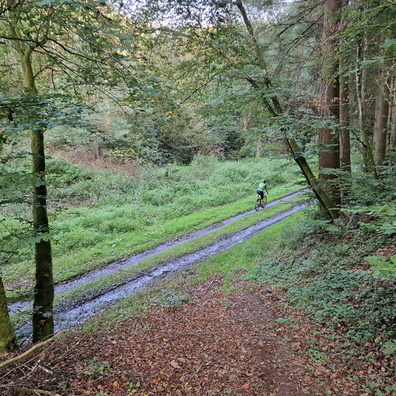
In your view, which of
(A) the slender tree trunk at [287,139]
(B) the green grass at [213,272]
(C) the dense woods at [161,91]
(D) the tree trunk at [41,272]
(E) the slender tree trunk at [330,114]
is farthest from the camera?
(A) the slender tree trunk at [287,139]

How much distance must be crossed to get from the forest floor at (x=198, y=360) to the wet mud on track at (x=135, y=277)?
1.92m

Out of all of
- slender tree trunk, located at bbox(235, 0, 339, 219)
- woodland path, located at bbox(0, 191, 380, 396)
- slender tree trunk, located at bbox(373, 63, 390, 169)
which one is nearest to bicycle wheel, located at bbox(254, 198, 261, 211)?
slender tree trunk, located at bbox(373, 63, 390, 169)

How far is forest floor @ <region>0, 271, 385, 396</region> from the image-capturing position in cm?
318

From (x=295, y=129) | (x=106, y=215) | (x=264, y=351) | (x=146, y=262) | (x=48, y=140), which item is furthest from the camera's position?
(x=48, y=140)

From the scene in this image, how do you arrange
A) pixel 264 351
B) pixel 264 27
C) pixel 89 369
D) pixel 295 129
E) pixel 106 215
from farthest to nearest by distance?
pixel 106 215 → pixel 264 27 → pixel 295 129 → pixel 264 351 → pixel 89 369

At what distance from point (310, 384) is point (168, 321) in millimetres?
3028

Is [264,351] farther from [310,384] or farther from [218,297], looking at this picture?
[218,297]

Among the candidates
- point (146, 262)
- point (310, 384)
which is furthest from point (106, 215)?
point (310, 384)

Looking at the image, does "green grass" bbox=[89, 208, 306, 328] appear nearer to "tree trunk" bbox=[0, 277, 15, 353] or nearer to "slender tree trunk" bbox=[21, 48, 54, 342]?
"slender tree trunk" bbox=[21, 48, 54, 342]

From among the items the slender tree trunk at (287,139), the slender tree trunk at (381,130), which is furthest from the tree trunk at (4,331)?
the slender tree trunk at (381,130)

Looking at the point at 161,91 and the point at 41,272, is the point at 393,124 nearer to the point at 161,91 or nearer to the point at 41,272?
the point at 161,91

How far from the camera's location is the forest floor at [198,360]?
318 cm

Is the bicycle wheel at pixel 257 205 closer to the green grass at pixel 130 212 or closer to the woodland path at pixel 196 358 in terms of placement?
the green grass at pixel 130 212

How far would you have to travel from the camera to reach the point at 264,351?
4.30 metres
